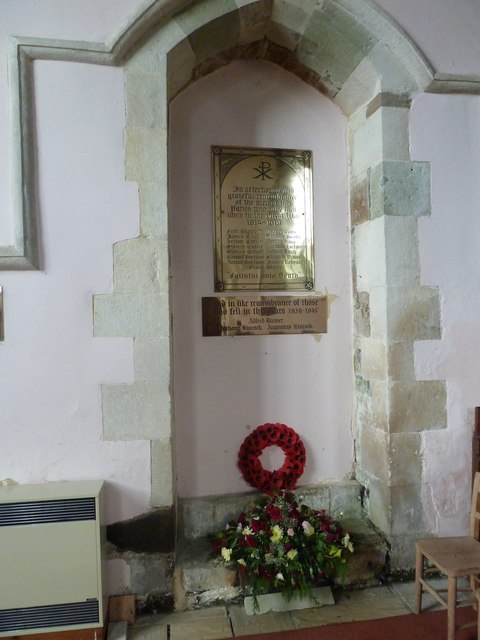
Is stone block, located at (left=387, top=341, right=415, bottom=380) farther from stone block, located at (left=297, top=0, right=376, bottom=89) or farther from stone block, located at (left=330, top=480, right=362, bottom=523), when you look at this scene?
stone block, located at (left=297, top=0, right=376, bottom=89)

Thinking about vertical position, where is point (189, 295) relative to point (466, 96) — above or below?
below

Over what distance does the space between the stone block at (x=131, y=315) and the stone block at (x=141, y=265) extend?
36mm

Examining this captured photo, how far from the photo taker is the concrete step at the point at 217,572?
202 cm

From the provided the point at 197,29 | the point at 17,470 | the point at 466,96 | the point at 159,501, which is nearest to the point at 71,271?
the point at 17,470

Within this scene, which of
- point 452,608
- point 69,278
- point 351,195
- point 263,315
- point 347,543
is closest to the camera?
point 452,608

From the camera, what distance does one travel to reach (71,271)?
1.96 metres

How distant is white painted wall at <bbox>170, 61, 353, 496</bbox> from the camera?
236 centimetres

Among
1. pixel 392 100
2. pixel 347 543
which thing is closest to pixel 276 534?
pixel 347 543

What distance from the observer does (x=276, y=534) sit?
79.0 inches

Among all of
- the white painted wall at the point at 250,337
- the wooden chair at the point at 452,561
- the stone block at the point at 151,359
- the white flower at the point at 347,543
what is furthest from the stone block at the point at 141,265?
the wooden chair at the point at 452,561

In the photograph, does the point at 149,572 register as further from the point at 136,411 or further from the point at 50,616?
the point at 136,411

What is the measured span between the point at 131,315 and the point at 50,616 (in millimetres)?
1248

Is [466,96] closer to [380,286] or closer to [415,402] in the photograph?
[380,286]

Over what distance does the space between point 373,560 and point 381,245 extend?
5.05 feet
